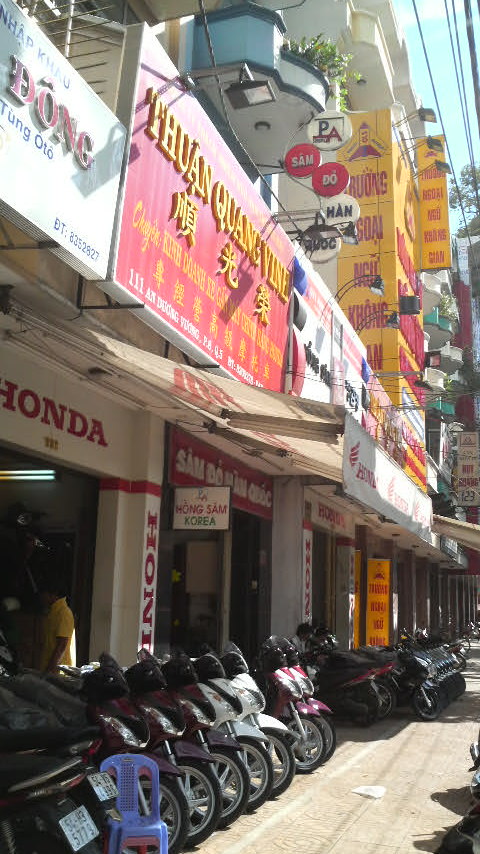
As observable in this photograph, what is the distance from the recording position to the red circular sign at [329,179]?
44.9 feet

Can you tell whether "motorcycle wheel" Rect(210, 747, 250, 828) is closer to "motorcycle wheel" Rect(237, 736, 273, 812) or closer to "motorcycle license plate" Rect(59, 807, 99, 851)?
"motorcycle wheel" Rect(237, 736, 273, 812)

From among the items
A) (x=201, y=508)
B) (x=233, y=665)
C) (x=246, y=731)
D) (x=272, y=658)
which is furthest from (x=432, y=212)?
(x=246, y=731)

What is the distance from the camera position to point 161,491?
9.56 meters

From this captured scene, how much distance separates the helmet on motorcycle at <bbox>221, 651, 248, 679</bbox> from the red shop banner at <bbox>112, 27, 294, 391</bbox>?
→ 123 inches

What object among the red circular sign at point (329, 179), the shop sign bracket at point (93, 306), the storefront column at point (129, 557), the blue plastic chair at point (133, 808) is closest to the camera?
the blue plastic chair at point (133, 808)

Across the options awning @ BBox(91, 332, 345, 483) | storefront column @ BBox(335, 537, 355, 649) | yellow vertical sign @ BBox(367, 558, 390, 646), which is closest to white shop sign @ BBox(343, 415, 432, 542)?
awning @ BBox(91, 332, 345, 483)

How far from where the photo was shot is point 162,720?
198 inches

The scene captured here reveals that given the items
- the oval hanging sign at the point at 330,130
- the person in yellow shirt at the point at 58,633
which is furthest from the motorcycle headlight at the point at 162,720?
the oval hanging sign at the point at 330,130

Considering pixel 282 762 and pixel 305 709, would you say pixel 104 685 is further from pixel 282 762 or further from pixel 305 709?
pixel 305 709

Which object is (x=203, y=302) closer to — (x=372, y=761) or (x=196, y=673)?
(x=196, y=673)

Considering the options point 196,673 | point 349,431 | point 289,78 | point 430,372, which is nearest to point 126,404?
point 349,431

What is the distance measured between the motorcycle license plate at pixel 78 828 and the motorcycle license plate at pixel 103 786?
0.23 meters

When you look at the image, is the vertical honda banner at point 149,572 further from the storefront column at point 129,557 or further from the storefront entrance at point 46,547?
the storefront entrance at point 46,547

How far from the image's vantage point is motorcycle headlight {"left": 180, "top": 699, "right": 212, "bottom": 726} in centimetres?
541
